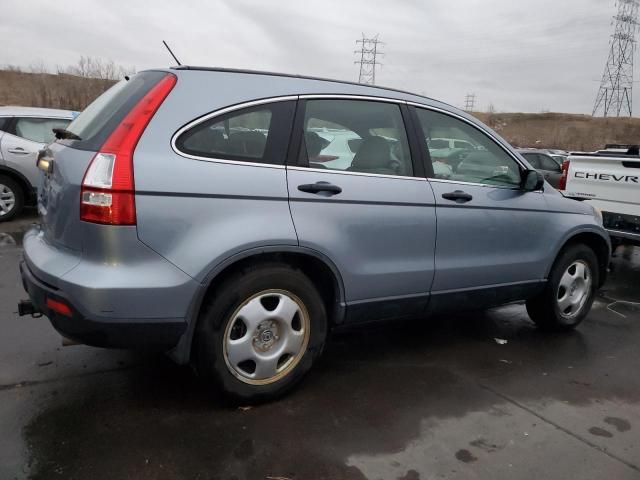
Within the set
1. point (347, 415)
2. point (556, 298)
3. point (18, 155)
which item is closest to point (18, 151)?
point (18, 155)

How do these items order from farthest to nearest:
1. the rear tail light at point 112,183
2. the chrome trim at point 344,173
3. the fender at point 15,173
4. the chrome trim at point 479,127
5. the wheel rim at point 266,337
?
the fender at point 15,173, the chrome trim at point 479,127, the chrome trim at point 344,173, the wheel rim at point 266,337, the rear tail light at point 112,183

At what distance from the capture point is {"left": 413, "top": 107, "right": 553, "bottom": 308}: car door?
354cm

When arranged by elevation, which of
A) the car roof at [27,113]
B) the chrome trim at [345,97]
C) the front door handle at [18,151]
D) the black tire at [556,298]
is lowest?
the black tire at [556,298]

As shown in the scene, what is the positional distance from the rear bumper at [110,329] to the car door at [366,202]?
2.73ft

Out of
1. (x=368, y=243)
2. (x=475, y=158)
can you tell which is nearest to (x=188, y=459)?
(x=368, y=243)

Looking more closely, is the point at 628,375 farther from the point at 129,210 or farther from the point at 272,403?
the point at 129,210

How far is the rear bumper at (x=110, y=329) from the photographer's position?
247 centimetres

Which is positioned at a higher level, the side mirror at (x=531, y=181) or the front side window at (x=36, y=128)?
the front side window at (x=36, y=128)

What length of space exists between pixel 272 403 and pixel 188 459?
2.18 ft

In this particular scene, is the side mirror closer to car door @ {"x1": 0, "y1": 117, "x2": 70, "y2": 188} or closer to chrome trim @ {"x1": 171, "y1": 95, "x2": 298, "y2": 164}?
chrome trim @ {"x1": 171, "y1": 95, "x2": 298, "y2": 164}

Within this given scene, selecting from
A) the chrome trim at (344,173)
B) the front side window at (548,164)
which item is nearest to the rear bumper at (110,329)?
the chrome trim at (344,173)

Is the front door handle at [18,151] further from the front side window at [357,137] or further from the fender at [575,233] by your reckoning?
the fender at [575,233]

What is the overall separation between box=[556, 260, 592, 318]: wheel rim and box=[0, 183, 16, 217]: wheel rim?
7.66 m

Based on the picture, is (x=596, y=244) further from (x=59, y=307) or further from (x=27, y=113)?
(x=27, y=113)
